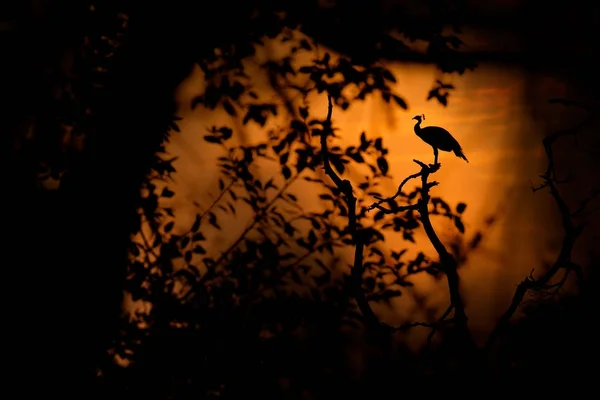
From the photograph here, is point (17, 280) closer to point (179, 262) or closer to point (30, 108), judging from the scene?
point (179, 262)

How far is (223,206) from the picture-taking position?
4.67 meters

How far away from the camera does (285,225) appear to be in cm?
455

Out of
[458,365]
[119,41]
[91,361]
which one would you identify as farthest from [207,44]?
[458,365]

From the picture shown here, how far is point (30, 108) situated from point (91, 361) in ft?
7.53

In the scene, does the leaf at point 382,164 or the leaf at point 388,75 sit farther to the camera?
the leaf at point 382,164

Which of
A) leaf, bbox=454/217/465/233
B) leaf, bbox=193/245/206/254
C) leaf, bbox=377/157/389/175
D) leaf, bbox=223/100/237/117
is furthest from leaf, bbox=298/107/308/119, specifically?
leaf, bbox=454/217/465/233

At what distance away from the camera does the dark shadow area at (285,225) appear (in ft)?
13.6

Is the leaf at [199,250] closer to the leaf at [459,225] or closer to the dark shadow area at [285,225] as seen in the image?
the dark shadow area at [285,225]

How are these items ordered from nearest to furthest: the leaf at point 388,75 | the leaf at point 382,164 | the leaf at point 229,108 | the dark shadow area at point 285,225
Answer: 1. the dark shadow area at point 285,225
2. the leaf at point 388,75
3. the leaf at point 382,164
4. the leaf at point 229,108

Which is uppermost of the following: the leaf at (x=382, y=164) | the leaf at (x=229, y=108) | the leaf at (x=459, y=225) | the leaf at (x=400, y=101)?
the leaf at (x=400, y=101)

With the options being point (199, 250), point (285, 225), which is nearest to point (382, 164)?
point (285, 225)

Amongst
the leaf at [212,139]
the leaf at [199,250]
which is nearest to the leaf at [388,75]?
the leaf at [212,139]

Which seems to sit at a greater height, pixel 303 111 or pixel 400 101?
pixel 400 101

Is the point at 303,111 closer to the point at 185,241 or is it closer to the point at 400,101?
the point at 400,101
